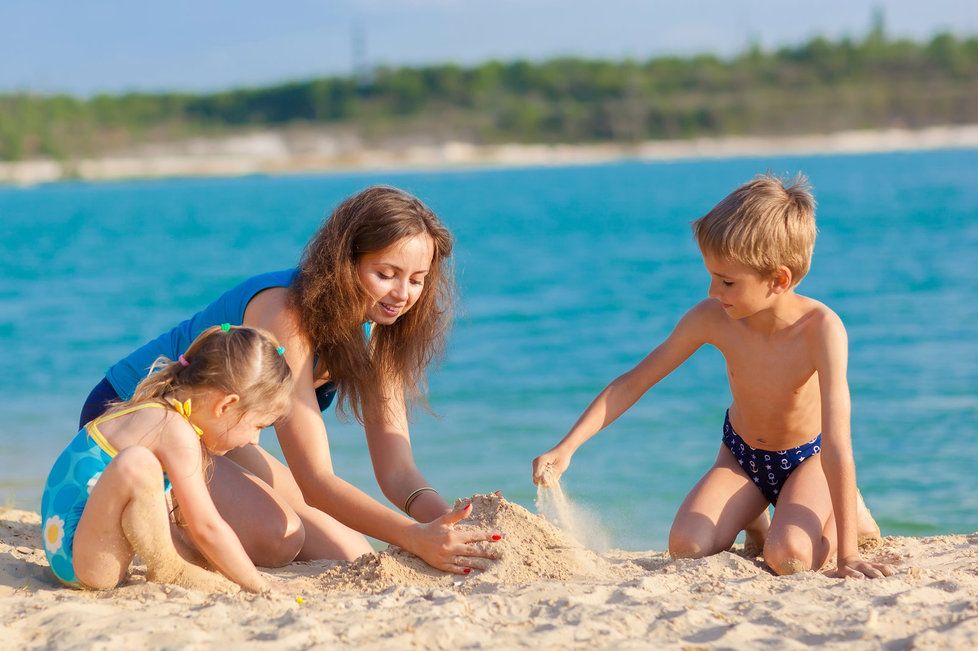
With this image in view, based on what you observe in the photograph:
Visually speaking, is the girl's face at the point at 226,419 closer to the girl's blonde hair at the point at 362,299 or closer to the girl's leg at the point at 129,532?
the girl's leg at the point at 129,532

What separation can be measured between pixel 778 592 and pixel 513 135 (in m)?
69.2

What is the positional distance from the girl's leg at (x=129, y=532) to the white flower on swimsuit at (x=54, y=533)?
0.09 meters

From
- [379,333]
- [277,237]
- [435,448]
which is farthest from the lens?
[277,237]

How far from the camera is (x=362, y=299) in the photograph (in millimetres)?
3824

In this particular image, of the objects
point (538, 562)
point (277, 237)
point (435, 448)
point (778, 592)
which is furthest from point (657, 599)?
point (277, 237)

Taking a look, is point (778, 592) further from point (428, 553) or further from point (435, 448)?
point (435, 448)

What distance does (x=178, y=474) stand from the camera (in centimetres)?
315

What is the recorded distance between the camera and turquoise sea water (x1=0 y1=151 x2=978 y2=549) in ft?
20.3

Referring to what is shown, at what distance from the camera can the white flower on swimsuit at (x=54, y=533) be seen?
324 cm

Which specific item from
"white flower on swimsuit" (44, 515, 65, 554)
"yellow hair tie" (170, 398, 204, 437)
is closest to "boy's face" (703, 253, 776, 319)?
"yellow hair tie" (170, 398, 204, 437)

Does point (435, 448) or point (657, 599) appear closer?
point (657, 599)

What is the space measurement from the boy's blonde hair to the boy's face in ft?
0.09

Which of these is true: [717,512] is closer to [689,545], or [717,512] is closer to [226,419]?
[689,545]

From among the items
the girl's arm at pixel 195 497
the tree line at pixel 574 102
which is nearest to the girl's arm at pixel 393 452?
the girl's arm at pixel 195 497
